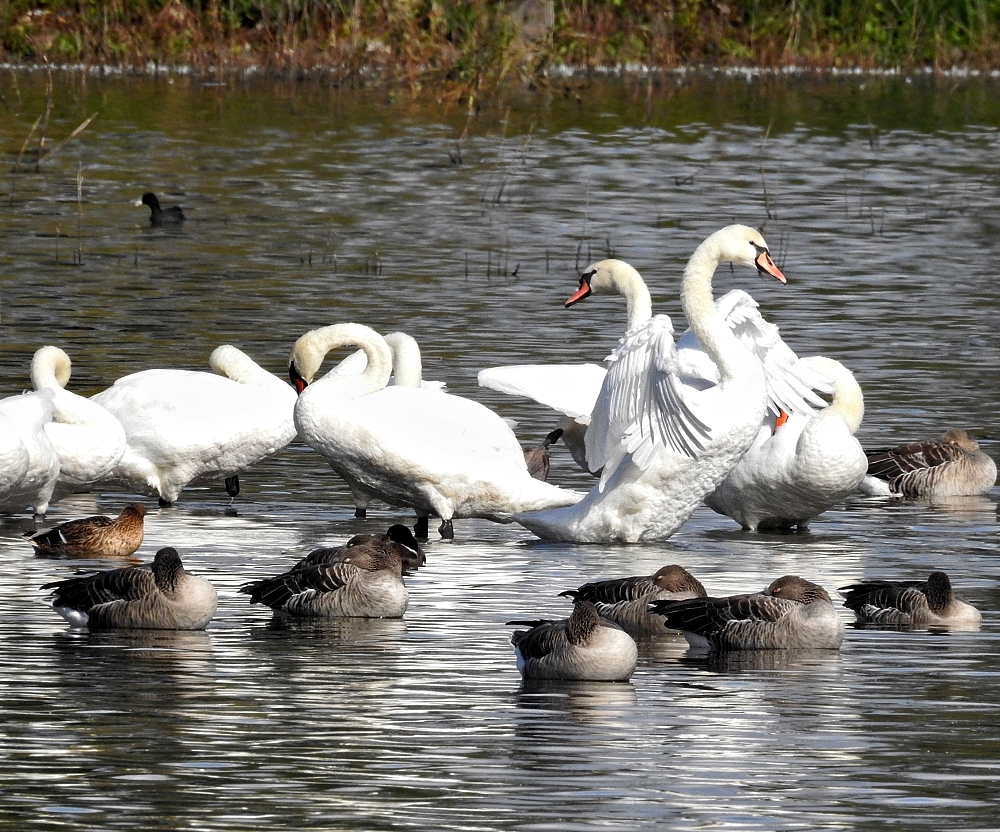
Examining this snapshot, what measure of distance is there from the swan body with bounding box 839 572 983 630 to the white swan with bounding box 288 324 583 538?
7.82ft

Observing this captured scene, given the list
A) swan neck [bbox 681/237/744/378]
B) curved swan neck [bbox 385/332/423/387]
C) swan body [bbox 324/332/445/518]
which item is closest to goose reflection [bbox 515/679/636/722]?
swan neck [bbox 681/237/744/378]

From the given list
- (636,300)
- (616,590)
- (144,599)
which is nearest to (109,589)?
(144,599)

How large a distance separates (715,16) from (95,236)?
2493 centimetres

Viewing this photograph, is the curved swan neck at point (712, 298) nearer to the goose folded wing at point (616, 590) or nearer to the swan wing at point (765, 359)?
the swan wing at point (765, 359)

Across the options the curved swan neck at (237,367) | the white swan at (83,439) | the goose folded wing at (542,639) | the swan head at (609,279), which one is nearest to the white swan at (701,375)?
the swan head at (609,279)

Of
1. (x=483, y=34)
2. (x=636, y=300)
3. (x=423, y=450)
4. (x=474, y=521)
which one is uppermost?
(x=483, y=34)

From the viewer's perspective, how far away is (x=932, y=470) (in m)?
11.4

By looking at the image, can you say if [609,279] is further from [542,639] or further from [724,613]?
[542,639]

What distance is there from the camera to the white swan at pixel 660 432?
9953 millimetres

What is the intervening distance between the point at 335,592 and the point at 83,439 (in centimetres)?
262

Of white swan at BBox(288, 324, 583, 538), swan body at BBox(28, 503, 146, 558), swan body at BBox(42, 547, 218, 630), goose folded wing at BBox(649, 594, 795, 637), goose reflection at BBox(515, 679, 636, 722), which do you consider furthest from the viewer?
white swan at BBox(288, 324, 583, 538)

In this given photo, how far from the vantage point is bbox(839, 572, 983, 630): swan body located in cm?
834

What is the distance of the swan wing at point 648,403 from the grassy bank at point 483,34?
82.7ft

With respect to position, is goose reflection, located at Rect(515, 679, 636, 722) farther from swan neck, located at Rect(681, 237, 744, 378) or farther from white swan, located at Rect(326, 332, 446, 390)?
white swan, located at Rect(326, 332, 446, 390)
